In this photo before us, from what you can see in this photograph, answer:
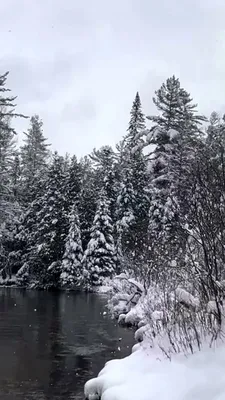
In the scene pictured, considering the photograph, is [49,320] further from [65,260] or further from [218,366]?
[65,260]

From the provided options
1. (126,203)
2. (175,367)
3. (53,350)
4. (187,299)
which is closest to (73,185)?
(126,203)

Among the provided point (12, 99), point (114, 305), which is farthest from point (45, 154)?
point (114, 305)

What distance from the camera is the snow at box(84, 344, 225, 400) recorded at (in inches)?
214

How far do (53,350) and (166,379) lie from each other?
573 cm

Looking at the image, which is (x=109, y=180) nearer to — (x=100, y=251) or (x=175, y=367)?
(x=100, y=251)

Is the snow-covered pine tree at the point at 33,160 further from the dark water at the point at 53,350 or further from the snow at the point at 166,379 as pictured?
the snow at the point at 166,379

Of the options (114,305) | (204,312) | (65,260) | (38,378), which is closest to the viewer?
(204,312)

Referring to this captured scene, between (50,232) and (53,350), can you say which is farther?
(50,232)

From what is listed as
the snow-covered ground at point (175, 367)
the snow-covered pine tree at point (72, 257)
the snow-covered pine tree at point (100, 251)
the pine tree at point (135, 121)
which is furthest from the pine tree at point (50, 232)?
the snow-covered ground at point (175, 367)

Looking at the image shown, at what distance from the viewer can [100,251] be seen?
36.0m

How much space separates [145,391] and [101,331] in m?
8.54

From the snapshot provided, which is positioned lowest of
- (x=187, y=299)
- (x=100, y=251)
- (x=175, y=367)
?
(x=175, y=367)

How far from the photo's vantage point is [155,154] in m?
27.2

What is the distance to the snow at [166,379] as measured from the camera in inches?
214
